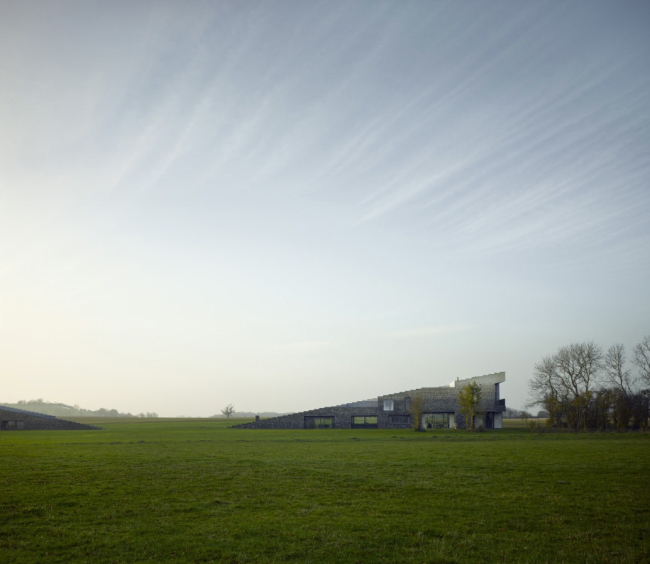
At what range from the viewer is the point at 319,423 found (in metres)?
89.3

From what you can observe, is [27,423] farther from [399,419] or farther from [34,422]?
[399,419]

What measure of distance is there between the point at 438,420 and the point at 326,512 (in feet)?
258

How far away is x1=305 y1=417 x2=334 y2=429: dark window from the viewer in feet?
291

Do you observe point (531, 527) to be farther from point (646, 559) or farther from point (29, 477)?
point (29, 477)

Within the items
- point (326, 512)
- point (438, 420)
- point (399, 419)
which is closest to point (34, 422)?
point (399, 419)

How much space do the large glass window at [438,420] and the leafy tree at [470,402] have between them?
431 cm

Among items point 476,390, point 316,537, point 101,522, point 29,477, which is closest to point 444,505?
point 316,537

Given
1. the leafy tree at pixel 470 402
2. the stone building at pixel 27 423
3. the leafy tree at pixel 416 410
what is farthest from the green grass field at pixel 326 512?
the stone building at pixel 27 423

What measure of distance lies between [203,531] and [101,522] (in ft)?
11.1

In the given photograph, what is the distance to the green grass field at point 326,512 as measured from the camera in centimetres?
1212

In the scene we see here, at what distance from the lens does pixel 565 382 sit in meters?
87.1

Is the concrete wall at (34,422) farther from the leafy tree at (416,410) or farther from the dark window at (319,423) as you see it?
the leafy tree at (416,410)

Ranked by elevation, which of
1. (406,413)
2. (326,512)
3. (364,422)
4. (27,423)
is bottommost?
(364,422)

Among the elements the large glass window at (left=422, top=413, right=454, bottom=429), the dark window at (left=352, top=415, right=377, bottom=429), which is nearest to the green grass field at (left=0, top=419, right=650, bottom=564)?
the large glass window at (left=422, top=413, right=454, bottom=429)
